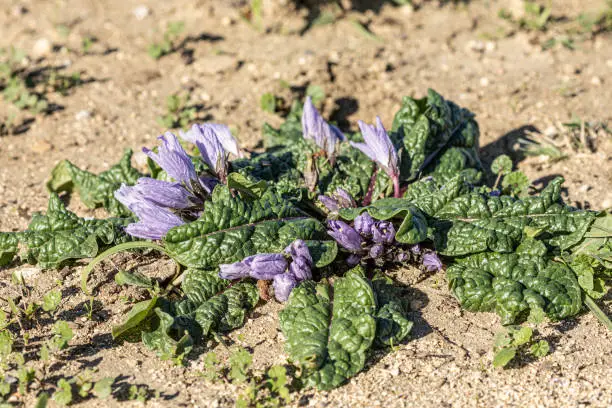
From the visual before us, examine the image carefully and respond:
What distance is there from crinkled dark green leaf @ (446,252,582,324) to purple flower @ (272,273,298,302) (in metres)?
0.90

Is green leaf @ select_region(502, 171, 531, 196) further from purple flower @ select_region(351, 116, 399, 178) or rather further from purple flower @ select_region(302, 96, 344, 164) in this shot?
purple flower @ select_region(302, 96, 344, 164)

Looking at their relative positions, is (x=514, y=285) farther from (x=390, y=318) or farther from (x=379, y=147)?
(x=379, y=147)

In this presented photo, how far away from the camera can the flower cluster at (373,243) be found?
13.0ft

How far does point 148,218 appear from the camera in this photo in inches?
152

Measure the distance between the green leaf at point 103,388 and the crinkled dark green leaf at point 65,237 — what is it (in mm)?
934

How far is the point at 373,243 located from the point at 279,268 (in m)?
0.61

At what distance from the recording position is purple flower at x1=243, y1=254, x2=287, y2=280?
377 centimetres

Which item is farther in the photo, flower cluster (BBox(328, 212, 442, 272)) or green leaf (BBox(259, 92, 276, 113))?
green leaf (BBox(259, 92, 276, 113))

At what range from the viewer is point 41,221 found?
426 cm

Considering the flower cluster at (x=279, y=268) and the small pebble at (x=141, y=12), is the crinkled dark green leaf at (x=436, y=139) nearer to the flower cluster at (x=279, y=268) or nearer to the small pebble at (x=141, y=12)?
the flower cluster at (x=279, y=268)

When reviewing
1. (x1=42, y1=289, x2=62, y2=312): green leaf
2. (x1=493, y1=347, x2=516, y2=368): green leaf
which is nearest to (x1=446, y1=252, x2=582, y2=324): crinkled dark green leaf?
(x1=493, y1=347, x2=516, y2=368): green leaf

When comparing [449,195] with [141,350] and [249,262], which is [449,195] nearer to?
[249,262]

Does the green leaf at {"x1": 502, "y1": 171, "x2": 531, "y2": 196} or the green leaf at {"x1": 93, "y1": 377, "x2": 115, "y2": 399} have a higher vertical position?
the green leaf at {"x1": 502, "y1": 171, "x2": 531, "y2": 196}

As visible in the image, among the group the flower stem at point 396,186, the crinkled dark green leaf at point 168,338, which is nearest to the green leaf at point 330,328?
the crinkled dark green leaf at point 168,338
